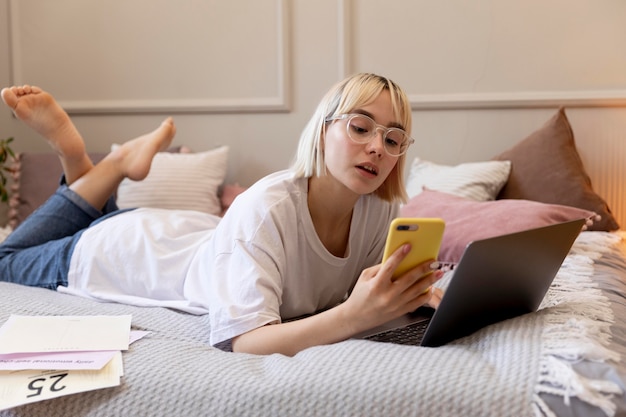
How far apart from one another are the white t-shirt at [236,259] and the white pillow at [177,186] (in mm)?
557

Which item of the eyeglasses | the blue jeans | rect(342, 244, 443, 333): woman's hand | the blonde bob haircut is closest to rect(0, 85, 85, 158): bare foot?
the blue jeans

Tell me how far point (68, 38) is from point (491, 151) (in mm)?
1749

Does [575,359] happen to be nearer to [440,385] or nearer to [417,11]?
[440,385]

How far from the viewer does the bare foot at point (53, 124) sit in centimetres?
194

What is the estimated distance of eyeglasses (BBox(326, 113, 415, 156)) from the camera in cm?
129

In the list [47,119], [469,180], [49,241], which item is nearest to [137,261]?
[49,241]

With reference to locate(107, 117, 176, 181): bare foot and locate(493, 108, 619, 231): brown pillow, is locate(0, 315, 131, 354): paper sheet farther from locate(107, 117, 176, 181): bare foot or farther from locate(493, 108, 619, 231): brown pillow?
locate(493, 108, 619, 231): brown pillow

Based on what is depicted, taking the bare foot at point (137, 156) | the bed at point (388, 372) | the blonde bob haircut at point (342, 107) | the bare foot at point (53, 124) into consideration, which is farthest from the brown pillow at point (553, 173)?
the bare foot at point (53, 124)

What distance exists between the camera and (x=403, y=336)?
47.9 inches

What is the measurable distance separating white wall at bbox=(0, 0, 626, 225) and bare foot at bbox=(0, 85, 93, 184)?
0.83 metres

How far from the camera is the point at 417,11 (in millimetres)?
2525

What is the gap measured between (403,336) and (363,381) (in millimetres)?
304

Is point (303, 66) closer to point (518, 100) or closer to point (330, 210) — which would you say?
point (518, 100)

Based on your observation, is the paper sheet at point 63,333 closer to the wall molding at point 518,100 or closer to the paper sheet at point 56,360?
the paper sheet at point 56,360
